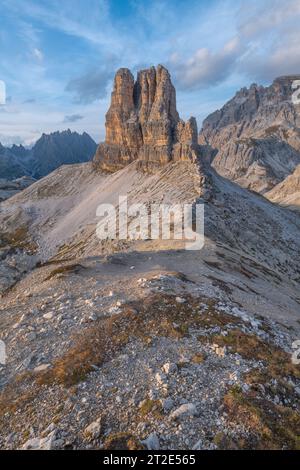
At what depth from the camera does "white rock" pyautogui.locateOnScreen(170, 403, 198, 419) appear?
10554 millimetres

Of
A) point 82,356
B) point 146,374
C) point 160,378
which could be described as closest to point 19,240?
point 82,356

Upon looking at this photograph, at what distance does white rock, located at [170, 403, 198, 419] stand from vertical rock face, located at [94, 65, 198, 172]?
245 ft

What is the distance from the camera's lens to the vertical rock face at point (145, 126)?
3509 inches

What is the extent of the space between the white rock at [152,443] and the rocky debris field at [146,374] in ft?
0.11

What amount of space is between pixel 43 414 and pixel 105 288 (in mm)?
11878

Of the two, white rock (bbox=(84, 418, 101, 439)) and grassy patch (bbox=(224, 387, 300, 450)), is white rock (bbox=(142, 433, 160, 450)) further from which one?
grassy patch (bbox=(224, 387, 300, 450))

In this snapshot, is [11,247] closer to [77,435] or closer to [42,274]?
[42,274]

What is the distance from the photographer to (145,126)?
103375mm

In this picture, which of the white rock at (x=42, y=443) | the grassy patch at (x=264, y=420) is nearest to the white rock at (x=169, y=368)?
the grassy patch at (x=264, y=420)

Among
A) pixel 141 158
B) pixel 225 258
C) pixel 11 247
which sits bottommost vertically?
pixel 11 247

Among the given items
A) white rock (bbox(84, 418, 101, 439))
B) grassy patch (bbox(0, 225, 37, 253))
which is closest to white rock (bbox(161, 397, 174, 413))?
white rock (bbox(84, 418, 101, 439))

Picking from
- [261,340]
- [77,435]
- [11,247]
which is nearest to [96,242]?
[11,247]
